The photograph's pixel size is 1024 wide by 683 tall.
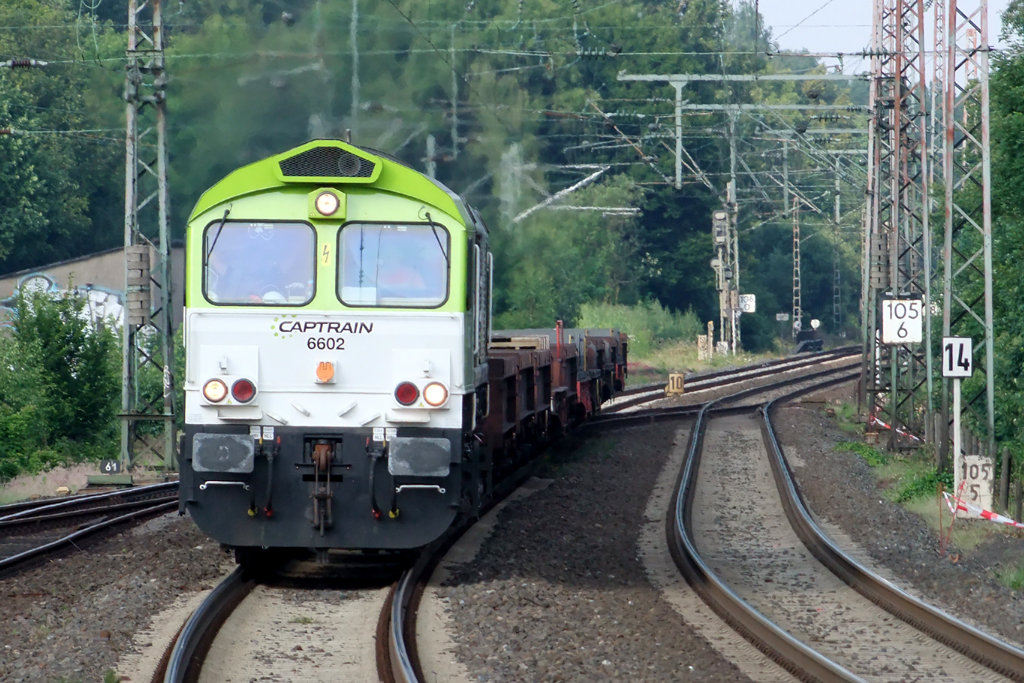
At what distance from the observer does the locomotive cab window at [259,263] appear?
32.2ft

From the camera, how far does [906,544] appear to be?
42.6 feet

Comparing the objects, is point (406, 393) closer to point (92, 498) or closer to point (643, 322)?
point (92, 498)

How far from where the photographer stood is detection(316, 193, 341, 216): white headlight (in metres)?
9.84

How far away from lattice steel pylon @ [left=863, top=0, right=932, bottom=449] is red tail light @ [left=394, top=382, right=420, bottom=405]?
1314 centimetres

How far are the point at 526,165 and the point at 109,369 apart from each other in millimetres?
Answer: 13785

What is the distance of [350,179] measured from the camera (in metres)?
9.91

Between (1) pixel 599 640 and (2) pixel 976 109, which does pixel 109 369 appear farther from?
(2) pixel 976 109

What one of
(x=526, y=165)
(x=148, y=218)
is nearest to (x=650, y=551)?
(x=526, y=165)

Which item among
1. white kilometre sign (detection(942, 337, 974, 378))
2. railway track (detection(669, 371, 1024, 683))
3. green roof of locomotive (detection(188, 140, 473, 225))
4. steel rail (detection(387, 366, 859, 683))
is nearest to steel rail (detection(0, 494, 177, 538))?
steel rail (detection(387, 366, 859, 683))

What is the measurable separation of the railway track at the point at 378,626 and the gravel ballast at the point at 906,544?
441 cm

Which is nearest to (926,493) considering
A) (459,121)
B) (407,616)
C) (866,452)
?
(866,452)

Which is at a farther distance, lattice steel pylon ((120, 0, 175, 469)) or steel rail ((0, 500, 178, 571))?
lattice steel pylon ((120, 0, 175, 469))

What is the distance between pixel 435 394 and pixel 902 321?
517 inches

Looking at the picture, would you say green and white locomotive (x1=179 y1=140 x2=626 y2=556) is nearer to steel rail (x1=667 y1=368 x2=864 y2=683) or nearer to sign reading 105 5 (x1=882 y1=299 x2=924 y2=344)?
steel rail (x1=667 y1=368 x2=864 y2=683)
